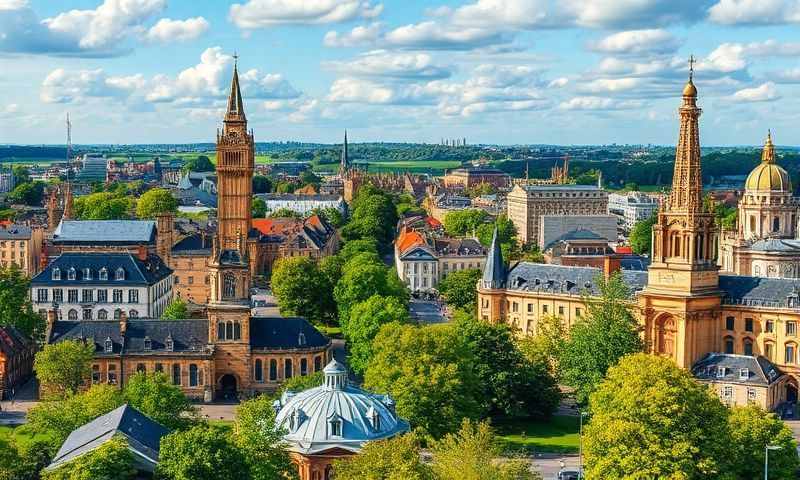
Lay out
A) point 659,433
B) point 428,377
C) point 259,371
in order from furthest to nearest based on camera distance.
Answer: point 259,371, point 428,377, point 659,433


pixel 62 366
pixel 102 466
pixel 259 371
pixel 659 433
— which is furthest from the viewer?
pixel 259 371

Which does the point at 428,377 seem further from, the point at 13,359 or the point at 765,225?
the point at 765,225

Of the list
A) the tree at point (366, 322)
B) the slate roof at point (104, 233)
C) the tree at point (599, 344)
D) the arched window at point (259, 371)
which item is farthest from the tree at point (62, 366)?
the slate roof at point (104, 233)

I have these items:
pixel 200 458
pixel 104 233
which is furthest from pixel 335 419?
pixel 104 233

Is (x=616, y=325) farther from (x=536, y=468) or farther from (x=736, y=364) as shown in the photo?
(x=536, y=468)

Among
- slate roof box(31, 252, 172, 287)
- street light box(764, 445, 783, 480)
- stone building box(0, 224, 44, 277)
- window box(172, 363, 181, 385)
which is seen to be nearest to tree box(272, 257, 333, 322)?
slate roof box(31, 252, 172, 287)

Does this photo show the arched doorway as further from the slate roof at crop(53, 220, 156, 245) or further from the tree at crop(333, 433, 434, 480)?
the slate roof at crop(53, 220, 156, 245)
